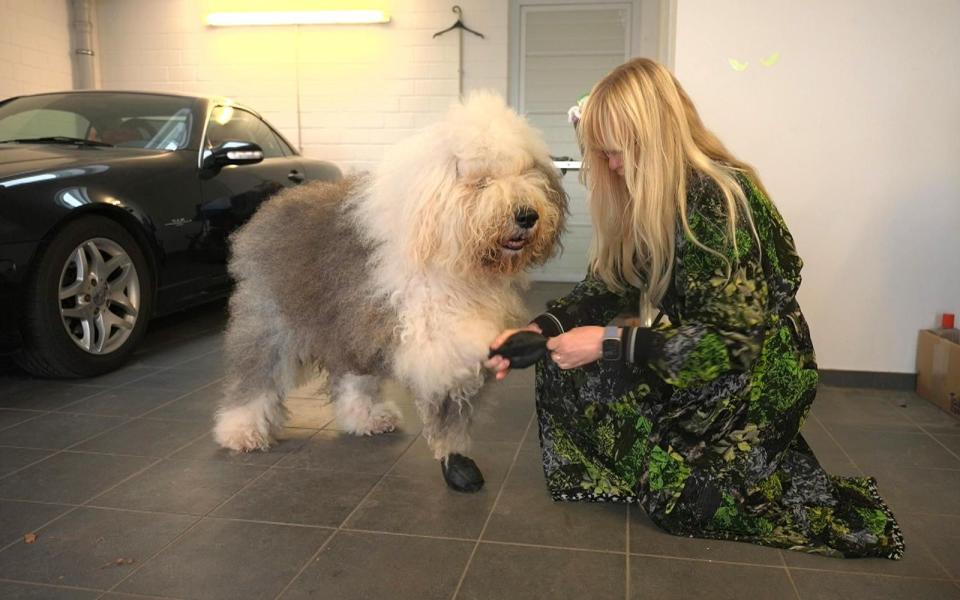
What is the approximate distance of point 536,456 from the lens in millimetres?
2855

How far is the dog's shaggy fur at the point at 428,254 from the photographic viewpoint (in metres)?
2.11

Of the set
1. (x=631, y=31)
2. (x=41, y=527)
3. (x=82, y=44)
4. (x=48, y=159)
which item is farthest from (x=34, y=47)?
(x=41, y=527)

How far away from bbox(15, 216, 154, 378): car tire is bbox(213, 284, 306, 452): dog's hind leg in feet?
4.10

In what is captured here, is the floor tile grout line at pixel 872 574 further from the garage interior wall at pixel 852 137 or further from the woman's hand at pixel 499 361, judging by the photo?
the garage interior wall at pixel 852 137

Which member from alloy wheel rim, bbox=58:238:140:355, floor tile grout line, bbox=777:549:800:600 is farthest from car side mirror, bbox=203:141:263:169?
floor tile grout line, bbox=777:549:800:600

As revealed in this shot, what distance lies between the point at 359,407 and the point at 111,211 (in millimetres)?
1916

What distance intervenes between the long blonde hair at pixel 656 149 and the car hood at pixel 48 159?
271cm

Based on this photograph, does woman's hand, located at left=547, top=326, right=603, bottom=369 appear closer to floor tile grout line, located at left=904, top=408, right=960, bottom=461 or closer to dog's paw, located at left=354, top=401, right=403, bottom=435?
dog's paw, located at left=354, top=401, right=403, bottom=435

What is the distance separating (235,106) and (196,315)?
1.60 m

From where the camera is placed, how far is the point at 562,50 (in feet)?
24.1

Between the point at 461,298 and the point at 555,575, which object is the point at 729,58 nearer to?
the point at 461,298

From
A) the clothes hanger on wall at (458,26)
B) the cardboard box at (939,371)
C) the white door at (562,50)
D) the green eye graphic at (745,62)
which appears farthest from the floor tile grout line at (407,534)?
the clothes hanger on wall at (458,26)

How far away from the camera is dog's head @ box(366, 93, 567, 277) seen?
2082 millimetres

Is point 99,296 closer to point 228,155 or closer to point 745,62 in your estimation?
point 228,155
